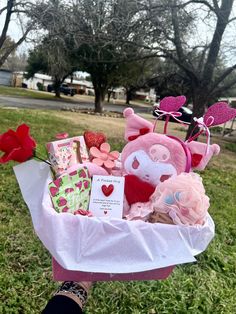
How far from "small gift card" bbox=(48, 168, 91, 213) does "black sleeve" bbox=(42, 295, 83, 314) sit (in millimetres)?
388

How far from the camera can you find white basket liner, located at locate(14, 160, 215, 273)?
1.50m

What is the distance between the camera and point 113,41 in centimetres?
802

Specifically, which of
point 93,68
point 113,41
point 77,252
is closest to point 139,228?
point 77,252

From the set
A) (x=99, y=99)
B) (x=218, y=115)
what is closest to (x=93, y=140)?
(x=218, y=115)

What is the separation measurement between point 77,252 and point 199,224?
0.53m

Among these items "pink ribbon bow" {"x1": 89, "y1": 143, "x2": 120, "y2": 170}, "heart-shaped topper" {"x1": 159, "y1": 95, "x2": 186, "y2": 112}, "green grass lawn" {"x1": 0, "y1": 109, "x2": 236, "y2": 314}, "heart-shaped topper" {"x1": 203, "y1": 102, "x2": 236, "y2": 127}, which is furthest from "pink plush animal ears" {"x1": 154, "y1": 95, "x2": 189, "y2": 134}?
"green grass lawn" {"x1": 0, "y1": 109, "x2": 236, "y2": 314}

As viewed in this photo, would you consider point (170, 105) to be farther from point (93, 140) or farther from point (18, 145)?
point (18, 145)

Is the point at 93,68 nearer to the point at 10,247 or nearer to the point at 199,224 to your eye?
the point at 10,247

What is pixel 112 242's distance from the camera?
1536mm

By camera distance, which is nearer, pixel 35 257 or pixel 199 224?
pixel 199 224

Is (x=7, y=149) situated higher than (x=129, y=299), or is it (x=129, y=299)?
(x=7, y=149)

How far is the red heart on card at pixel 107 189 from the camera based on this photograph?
1798 mm

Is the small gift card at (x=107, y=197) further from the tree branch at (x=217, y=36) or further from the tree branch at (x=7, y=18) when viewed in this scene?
the tree branch at (x=7, y=18)

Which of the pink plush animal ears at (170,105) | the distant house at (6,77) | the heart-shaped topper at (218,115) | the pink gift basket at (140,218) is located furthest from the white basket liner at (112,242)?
the distant house at (6,77)
